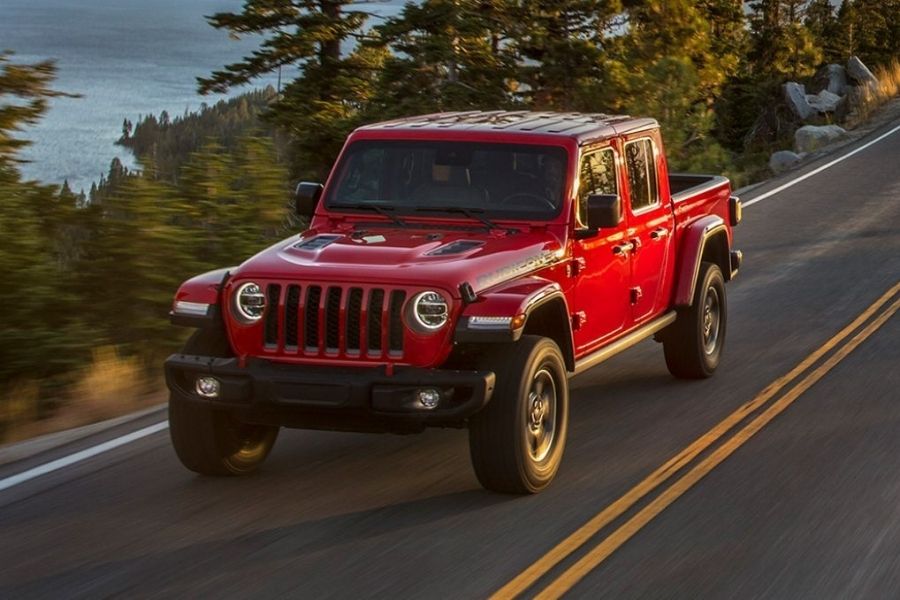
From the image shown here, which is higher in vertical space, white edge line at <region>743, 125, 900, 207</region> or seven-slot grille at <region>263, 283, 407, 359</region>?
seven-slot grille at <region>263, 283, 407, 359</region>

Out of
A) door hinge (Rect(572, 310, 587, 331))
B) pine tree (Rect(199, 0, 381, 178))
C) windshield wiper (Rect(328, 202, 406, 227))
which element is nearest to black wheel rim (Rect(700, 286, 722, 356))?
door hinge (Rect(572, 310, 587, 331))

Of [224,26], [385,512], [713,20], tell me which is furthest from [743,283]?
[713,20]

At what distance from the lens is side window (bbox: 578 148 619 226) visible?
844cm

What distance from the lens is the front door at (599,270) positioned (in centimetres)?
830

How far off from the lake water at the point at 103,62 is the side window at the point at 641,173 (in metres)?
4.80

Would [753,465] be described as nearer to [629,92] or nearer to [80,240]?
[80,240]

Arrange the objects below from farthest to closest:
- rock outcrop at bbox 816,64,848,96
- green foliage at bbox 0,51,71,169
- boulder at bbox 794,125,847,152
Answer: rock outcrop at bbox 816,64,848,96 < boulder at bbox 794,125,847,152 < green foliage at bbox 0,51,71,169

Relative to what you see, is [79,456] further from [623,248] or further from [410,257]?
[623,248]

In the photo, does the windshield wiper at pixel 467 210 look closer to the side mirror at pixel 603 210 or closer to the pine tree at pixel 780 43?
the side mirror at pixel 603 210

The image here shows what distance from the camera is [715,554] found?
21.1 ft

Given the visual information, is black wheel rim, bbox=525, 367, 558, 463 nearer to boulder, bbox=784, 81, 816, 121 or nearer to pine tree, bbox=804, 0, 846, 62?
boulder, bbox=784, 81, 816, 121

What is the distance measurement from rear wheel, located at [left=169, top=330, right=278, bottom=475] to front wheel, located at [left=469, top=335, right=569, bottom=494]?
1337 millimetres

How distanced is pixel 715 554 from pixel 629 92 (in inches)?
982

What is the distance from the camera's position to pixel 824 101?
45.7 m
